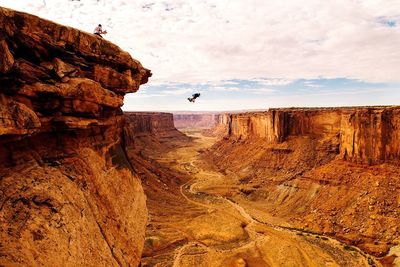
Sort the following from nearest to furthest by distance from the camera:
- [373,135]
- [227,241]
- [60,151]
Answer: [60,151] < [227,241] < [373,135]

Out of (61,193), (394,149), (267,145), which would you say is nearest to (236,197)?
(267,145)

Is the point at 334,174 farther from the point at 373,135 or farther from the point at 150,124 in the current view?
the point at 150,124

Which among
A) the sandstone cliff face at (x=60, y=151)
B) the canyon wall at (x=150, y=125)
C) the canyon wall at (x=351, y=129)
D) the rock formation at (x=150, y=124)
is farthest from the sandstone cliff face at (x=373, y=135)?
the rock formation at (x=150, y=124)

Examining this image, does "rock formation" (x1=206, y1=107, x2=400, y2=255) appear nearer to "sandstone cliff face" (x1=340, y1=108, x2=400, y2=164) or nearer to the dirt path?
"sandstone cliff face" (x1=340, y1=108, x2=400, y2=164)

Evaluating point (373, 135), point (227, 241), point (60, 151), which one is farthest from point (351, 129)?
point (60, 151)

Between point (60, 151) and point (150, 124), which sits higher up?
point (60, 151)

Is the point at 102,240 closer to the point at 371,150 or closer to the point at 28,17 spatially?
the point at 28,17

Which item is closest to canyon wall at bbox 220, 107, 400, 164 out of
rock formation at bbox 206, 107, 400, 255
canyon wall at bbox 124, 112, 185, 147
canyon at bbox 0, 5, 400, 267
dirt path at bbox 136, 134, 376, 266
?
rock formation at bbox 206, 107, 400, 255
